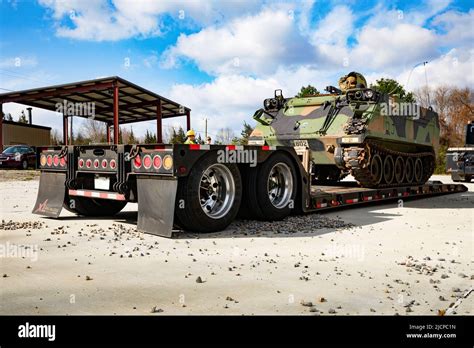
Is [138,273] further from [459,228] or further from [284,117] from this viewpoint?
[284,117]

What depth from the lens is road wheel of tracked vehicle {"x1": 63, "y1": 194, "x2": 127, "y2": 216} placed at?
830 cm

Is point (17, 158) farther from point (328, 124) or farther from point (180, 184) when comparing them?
point (180, 184)

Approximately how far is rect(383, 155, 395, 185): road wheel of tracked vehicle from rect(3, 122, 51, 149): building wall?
32333mm

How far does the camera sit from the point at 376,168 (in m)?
11.6

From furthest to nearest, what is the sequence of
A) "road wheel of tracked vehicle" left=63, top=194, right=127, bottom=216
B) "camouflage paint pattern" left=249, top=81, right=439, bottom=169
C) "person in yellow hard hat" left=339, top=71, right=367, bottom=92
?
"person in yellow hard hat" left=339, top=71, right=367, bottom=92
"camouflage paint pattern" left=249, top=81, right=439, bottom=169
"road wheel of tracked vehicle" left=63, top=194, right=127, bottom=216

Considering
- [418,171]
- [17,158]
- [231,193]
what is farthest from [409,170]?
[17,158]

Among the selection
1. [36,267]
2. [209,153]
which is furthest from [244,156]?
[36,267]

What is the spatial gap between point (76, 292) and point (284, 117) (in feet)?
30.2

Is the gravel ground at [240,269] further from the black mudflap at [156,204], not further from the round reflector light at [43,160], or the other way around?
the round reflector light at [43,160]

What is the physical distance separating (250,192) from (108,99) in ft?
23.5

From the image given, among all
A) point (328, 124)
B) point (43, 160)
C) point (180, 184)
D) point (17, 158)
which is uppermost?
point (328, 124)

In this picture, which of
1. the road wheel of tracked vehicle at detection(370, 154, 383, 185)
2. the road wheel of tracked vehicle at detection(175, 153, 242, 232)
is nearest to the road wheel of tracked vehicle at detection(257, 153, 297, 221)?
the road wheel of tracked vehicle at detection(175, 153, 242, 232)

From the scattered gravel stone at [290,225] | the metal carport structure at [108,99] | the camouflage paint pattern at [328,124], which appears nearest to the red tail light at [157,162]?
the scattered gravel stone at [290,225]

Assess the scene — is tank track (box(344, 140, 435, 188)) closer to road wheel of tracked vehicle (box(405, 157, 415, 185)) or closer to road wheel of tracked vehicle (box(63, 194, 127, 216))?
road wheel of tracked vehicle (box(405, 157, 415, 185))
